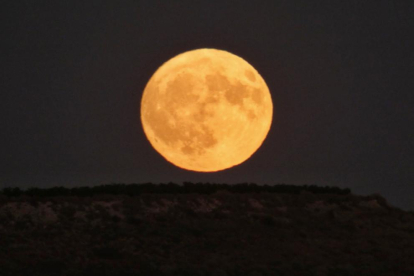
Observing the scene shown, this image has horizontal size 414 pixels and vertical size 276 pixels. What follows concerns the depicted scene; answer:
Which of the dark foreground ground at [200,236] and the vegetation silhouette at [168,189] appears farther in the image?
the vegetation silhouette at [168,189]

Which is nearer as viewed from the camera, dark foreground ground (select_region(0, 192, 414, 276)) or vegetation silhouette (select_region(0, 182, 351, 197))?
dark foreground ground (select_region(0, 192, 414, 276))

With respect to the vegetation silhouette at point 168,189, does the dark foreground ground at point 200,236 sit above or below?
below

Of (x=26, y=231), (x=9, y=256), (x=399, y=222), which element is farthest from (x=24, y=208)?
(x=399, y=222)

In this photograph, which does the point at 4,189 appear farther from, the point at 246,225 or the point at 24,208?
the point at 246,225

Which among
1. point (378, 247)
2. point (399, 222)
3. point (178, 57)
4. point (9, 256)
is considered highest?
point (178, 57)
